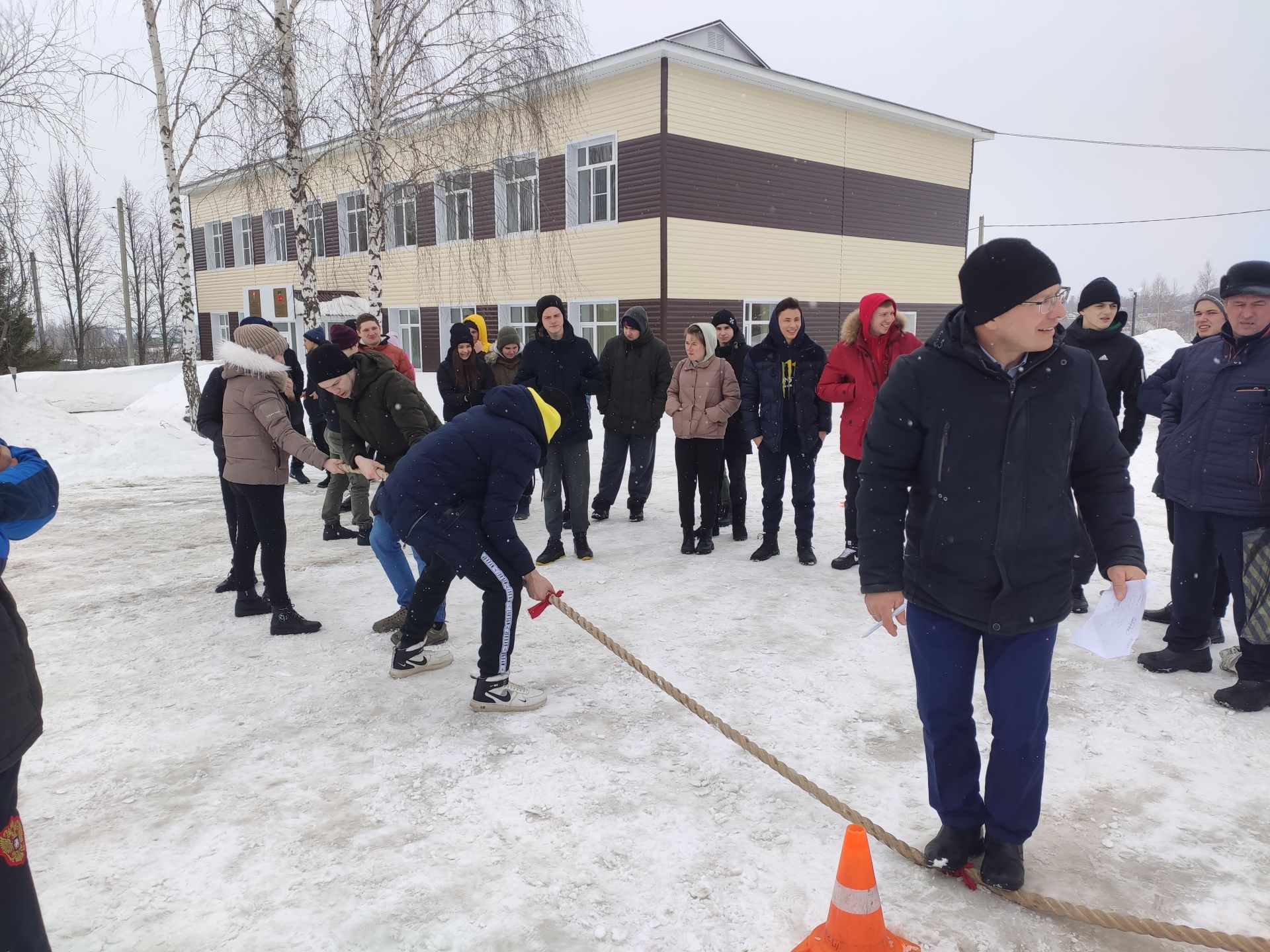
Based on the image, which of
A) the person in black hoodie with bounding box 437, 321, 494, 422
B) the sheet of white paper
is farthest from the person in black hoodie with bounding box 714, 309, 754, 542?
the sheet of white paper

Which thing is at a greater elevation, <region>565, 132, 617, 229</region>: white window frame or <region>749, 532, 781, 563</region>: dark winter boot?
<region>565, 132, 617, 229</region>: white window frame

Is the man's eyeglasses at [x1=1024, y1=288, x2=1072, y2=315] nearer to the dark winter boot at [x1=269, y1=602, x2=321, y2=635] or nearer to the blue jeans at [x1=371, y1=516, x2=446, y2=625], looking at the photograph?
the blue jeans at [x1=371, y1=516, x2=446, y2=625]

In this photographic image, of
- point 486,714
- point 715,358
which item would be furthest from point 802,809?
point 715,358

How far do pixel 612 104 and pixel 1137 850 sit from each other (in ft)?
56.5

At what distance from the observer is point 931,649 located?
2.50 metres

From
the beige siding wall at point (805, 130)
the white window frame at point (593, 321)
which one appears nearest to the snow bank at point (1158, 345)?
the beige siding wall at point (805, 130)

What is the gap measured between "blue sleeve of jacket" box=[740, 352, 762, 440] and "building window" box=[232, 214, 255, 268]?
90.8ft

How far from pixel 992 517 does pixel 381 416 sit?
145 inches

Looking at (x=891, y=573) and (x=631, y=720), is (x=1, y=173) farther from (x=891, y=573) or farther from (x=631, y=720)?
(x=891, y=573)

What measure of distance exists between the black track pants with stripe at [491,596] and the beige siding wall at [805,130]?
14.7 meters

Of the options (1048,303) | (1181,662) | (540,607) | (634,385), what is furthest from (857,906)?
(634,385)

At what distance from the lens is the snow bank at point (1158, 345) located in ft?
76.5

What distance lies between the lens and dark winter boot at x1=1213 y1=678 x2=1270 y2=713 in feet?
12.1

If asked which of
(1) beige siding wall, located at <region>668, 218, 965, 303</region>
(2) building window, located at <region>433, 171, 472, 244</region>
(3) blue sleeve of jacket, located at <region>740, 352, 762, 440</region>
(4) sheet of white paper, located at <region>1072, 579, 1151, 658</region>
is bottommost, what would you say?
(4) sheet of white paper, located at <region>1072, 579, 1151, 658</region>
